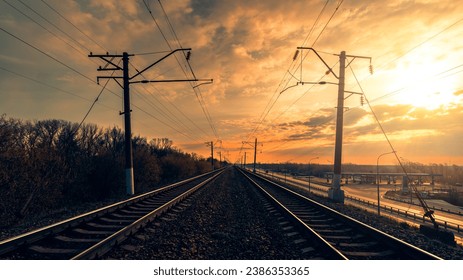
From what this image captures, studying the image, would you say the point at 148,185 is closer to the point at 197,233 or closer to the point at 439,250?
the point at 197,233

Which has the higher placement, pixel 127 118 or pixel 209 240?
pixel 127 118

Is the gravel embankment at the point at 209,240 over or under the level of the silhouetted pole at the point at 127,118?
under

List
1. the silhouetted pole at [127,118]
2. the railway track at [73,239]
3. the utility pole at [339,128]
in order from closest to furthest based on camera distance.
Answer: the railway track at [73,239]
the silhouetted pole at [127,118]
the utility pole at [339,128]

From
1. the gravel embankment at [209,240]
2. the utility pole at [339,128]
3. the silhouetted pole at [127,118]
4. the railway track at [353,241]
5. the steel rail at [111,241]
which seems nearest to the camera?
the steel rail at [111,241]

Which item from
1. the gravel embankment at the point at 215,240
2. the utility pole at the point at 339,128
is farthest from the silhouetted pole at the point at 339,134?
the gravel embankment at the point at 215,240

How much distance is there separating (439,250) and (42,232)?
952 centimetres

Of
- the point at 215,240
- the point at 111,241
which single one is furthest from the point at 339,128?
the point at 111,241

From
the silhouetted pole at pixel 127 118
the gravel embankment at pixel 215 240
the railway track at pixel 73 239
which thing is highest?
the silhouetted pole at pixel 127 118

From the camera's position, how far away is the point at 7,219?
11.7 meters

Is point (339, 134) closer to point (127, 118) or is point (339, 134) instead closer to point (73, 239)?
point (127, 118)

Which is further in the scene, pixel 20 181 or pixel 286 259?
pixel 20 181

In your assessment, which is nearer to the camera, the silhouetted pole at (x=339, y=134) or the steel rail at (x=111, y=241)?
the steel rail at (x=111, y=241)

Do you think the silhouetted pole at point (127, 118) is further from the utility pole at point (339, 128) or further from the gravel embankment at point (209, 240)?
the utility pole at point (339, 128)

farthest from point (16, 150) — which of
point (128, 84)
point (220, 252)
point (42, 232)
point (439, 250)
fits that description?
point (439, 250)
